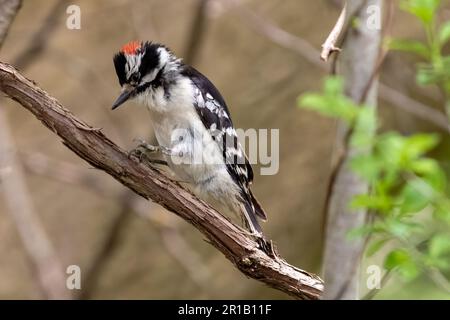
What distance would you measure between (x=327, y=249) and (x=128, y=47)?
6.02 ft

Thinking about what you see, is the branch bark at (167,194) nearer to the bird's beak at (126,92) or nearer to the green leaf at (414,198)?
the bird's beak at (126,92)

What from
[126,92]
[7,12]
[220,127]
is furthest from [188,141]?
[7,12]

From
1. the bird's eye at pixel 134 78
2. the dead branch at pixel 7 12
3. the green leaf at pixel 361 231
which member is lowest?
the green leaf at pixel 361 231

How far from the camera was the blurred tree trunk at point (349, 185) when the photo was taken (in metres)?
1.73

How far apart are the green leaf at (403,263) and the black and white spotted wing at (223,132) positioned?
1.81 meters

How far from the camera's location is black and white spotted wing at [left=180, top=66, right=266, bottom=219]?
3547 mm

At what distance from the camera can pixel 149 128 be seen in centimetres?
560

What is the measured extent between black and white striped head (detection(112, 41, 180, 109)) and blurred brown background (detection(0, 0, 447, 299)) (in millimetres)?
2067

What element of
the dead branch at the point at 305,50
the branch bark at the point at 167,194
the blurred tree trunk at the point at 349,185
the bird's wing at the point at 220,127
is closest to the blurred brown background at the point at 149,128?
the dead branch at the point at 305,50

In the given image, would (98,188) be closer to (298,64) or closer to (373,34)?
(298,64)

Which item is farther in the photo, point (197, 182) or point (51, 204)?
point (51, 204)
